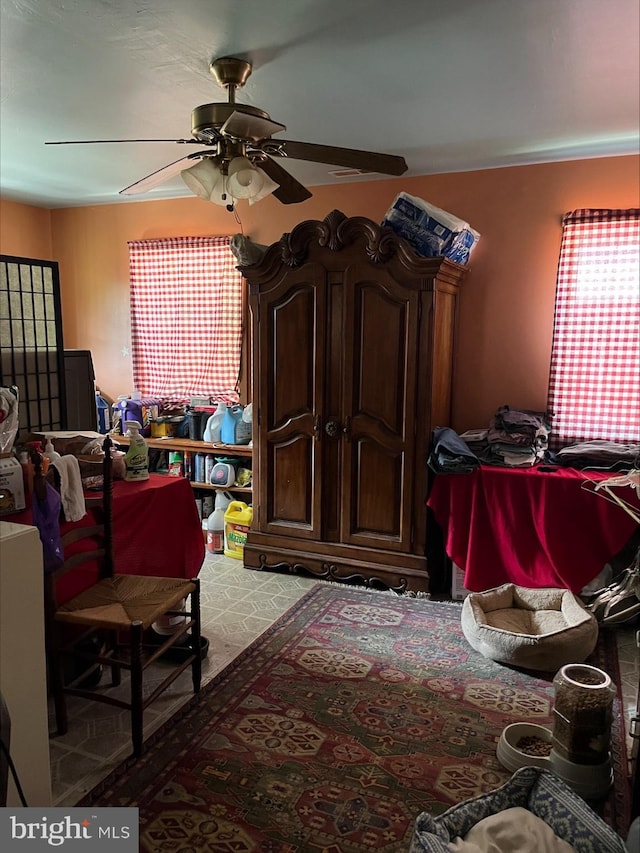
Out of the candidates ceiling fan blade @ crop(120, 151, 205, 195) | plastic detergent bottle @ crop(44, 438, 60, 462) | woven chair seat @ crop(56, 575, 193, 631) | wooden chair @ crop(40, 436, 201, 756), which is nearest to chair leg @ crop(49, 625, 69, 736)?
wooden chair @ crop(40, 436, 201, 756)

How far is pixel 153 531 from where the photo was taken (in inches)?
113

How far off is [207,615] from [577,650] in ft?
5.91

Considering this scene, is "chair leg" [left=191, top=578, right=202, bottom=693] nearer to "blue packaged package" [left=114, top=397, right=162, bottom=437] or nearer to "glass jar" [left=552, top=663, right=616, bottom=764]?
"glass jar" [left=552, top=663, right=616, bottom=764]

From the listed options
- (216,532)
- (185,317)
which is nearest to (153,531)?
(216,532)

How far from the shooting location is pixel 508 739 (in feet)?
7.05

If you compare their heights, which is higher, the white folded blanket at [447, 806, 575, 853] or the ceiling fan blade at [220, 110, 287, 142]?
the ceiling fan blade at [220, 110, 287, 142]

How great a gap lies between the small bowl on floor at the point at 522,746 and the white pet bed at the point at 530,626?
47 cm

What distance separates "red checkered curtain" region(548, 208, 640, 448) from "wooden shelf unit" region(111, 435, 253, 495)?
6.66 ft

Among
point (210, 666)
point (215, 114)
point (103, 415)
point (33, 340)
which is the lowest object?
point (210, 666)

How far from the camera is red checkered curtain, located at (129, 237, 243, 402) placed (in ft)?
15.3

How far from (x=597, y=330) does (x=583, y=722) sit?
2351 millimetres

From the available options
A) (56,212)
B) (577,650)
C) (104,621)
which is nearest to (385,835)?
(104,621)

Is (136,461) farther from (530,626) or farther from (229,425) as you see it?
(530,626)

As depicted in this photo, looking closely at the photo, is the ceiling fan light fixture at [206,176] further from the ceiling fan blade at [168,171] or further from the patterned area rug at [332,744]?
the patterned area rug at [332,744]
